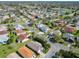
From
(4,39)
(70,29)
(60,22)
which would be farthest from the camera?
(60,22)

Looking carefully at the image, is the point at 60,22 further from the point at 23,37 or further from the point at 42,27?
the point at 23,37

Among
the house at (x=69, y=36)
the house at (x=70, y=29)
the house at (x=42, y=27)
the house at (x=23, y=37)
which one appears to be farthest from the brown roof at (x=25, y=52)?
the house at (x=70, y=29)

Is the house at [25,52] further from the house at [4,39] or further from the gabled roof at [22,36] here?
the house at [4,39]

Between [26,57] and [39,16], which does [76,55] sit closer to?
[26,57]

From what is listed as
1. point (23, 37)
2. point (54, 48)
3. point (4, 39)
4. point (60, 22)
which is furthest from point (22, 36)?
point (60, 22)

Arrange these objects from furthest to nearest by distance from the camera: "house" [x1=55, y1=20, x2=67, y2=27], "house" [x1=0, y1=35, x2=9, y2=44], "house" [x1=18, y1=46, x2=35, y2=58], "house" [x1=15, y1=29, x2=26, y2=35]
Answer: "house" [x1=55, y1=20, x2=67, y2=27] → "house" [x1=15, y1=29, x2=26, y2=35] → "house" [x1=0, y1=35, x2=9, y2=44] → "house" [x1=18, y1=46, x2=35, y2=58]

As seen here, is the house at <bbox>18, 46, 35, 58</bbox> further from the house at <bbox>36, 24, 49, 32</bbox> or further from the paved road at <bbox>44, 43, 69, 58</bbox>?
the house at <bbox>36, 24, 49, 32</bbox>

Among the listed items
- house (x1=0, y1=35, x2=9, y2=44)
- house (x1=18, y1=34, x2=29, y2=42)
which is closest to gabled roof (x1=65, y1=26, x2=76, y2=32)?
house (x1=18, y1=34, x2=29, y2=42)

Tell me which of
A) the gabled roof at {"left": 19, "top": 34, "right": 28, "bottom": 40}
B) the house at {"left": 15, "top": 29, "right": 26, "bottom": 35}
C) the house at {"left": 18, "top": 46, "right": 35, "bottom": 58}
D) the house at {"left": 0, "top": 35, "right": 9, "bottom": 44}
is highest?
the house at {"left": 15, "top": 29, "right": 26, "bottom": 35}
